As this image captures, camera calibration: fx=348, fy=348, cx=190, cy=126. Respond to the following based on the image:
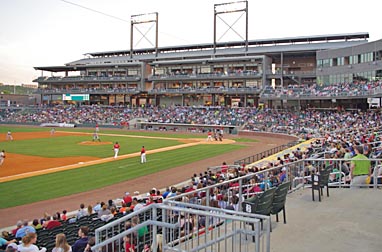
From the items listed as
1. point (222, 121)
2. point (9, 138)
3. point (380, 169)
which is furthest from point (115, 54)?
point (380, 169)

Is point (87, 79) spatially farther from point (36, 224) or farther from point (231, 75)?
point (36, 224)

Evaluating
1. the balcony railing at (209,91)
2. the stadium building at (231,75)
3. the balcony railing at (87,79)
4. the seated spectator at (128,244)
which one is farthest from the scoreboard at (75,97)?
the seated spectator at (128,244)

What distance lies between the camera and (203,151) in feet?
118

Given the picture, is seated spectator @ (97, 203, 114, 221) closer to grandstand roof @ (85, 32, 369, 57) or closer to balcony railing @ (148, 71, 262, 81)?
balcony railing @ (148, 71, 262, 81)

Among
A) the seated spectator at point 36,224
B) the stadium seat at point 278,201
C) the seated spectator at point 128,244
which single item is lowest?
the seated spectator at point 36,224

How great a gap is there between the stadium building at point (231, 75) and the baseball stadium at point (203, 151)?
283 millimetres

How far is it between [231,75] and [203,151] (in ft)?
133

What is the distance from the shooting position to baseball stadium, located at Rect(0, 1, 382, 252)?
698 centimetres

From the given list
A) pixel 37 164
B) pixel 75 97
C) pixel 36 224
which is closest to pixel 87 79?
pixel 75 97

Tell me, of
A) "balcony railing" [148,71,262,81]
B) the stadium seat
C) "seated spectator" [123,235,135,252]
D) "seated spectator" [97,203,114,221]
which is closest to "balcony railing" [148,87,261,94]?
"balcony railing" [148,71,262,81]

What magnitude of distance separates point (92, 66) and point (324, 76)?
57.9 metres

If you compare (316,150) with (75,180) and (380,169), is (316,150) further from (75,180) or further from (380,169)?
(75,180)

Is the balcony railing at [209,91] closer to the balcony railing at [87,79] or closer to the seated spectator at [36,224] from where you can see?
the balcony railing at [87,79]

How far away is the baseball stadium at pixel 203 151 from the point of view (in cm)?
698
